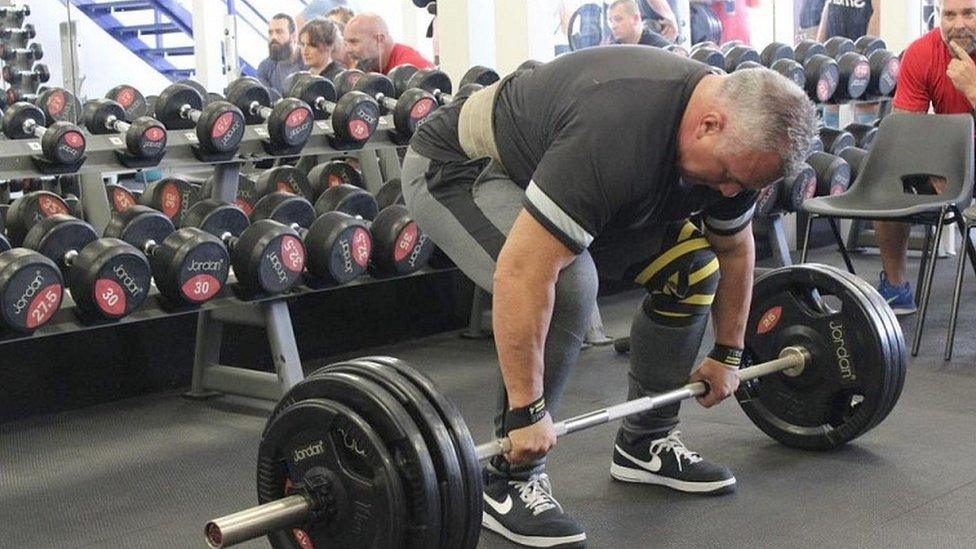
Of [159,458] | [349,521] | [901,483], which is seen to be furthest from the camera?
[159,458]

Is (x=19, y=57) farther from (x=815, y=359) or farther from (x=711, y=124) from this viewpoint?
(x=711, y=124)

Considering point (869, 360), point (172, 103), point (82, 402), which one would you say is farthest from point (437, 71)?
point (869, 360)

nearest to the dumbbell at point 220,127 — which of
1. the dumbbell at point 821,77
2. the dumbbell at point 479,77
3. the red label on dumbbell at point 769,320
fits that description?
the dumbbell at point 479,77

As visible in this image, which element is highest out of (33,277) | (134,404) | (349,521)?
(33,277)

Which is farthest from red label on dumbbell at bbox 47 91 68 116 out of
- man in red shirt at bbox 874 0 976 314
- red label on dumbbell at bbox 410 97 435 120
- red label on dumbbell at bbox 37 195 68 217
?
man in red shirt at bbox 874 0 976 314

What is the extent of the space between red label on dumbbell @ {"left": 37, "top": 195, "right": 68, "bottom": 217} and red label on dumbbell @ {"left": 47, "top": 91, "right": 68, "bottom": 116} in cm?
62

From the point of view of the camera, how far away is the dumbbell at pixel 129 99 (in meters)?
4.24

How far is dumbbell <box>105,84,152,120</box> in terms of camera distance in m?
4.24

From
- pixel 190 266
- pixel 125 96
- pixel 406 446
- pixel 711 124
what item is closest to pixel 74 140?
pixel 190 266

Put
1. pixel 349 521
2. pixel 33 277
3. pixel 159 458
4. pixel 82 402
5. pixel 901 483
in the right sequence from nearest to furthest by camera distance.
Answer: pixel 349 521 < pixel 901 483 < pixel 33 277 < pixel 159 458 < pixel 82 402

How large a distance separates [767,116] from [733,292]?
548 mm

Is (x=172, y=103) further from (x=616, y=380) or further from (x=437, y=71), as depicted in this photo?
(x=616, y=380)

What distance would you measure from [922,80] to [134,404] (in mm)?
2559

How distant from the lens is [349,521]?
1.70 metres
